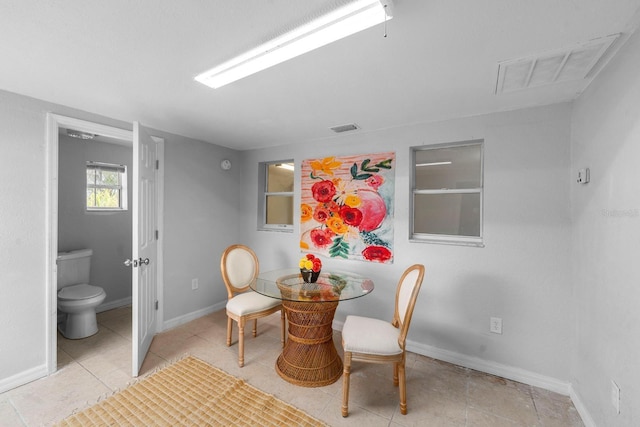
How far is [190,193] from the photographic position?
323 centimetres

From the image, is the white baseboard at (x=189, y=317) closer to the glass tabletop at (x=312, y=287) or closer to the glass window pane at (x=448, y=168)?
the glass tabletop at (x=312, y=287)

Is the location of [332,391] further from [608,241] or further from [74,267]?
[74,267]

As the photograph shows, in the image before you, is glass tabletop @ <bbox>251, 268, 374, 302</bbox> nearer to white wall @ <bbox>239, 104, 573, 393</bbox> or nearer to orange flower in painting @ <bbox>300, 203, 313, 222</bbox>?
white wall @ <bbox>239, 104, 573, 393</bbox>

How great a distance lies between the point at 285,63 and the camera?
1557mm

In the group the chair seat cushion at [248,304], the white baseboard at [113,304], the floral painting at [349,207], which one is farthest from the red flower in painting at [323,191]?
the white baseboard at [113,304]

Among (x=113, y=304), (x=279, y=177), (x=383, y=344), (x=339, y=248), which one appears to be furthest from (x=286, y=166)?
(x=113, y=304)

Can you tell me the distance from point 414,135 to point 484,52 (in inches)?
46.6

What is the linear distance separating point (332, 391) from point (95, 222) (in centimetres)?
353

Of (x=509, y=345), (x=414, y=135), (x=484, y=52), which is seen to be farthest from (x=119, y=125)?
(x=509, y=345)

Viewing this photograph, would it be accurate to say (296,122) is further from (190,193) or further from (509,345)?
(509,345)

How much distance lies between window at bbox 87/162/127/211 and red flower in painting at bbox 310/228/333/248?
2727 millimetres

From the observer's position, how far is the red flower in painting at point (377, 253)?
9.02ft

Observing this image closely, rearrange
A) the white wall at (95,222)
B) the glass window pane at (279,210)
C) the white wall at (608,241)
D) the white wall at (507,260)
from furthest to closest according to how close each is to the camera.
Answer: the glass window pane at (279,210) < the white wall at (95,222) < the white wall at (507,260) < the white wall at (608,241)

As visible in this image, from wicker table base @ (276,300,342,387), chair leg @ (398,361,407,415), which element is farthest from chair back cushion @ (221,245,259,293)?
chair leg @ (398,361,407,415)
